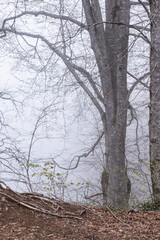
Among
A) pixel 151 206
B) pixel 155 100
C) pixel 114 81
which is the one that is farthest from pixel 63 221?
pixel 114 81

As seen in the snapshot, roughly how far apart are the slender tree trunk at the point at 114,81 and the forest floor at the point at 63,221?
2297 mm

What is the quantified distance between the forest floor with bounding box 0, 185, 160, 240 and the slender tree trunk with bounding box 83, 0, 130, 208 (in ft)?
7.54

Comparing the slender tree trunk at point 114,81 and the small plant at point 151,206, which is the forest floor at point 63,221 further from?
the slender tree trunk at point 114,81

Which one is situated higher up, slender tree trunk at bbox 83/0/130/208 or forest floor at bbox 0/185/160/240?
slender tree trunk at bbox 83/0/130/208

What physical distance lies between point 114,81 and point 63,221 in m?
4.02

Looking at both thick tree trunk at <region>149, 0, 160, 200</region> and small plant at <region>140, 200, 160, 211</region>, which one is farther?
thick tree trunk at <region>149, 0, 160, 200</region>

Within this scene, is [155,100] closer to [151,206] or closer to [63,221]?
[151,206]

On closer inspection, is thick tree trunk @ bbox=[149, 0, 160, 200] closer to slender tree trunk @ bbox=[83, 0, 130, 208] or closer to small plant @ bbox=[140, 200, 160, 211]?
small plant @ bbox=[140, 200, 160, 211]

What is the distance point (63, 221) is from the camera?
3209 mm

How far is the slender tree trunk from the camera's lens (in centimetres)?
614

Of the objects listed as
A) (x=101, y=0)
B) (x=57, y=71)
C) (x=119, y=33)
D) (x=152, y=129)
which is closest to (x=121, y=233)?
(x=152, y=129)

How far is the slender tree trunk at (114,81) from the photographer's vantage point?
614 centimetres

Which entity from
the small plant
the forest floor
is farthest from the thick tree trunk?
the forest floor

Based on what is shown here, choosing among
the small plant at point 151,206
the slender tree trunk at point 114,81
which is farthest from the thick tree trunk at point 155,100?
the slender tree trunk at point 114,81
